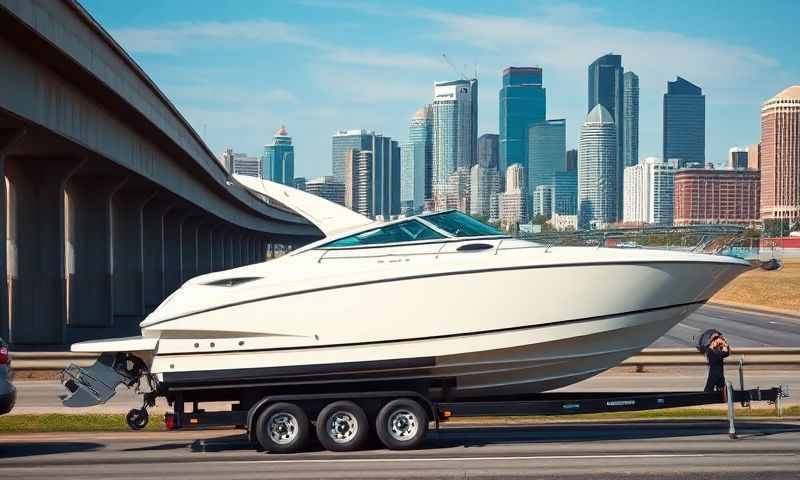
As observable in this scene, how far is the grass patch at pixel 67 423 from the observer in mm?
14891

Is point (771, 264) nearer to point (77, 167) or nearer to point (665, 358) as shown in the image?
point (665, 358)

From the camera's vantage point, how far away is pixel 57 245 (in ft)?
98.2

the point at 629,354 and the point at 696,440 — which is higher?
the point at 629,354

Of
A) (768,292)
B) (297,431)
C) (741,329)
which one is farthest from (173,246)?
(297,431)

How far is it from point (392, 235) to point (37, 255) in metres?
19.4

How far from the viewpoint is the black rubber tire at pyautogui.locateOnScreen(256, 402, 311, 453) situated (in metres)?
12.3

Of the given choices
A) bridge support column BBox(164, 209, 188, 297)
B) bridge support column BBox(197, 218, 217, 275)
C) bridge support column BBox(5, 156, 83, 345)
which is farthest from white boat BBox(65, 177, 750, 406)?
bridge support column BBox(197, 218, 217, 275)

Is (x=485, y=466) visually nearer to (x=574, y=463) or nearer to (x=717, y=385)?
(x=574, y=463)

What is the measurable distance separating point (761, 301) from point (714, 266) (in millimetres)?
40576

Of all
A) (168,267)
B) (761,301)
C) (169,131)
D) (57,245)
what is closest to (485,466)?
(57,245)

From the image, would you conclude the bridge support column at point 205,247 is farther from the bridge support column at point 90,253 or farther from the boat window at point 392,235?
the boat window at point 392,235

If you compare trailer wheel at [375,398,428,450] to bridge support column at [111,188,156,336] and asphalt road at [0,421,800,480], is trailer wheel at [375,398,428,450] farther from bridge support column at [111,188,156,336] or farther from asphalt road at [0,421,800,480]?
bridge support column at [111,188,156,336]

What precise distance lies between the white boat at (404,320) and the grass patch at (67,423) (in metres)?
2.61

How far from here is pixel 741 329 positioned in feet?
112
